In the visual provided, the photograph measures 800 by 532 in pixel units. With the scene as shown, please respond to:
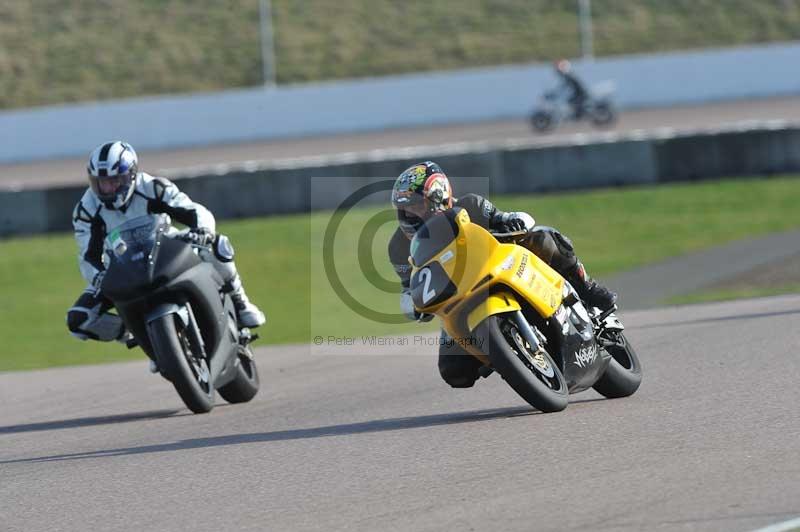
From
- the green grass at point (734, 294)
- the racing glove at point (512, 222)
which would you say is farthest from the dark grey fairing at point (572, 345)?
the green grass at point (734, 294)

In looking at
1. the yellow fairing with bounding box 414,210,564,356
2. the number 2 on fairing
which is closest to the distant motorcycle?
the yellow fairing with bounding box 414,210,564,356

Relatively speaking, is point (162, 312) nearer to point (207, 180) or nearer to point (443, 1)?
point (207, 180)

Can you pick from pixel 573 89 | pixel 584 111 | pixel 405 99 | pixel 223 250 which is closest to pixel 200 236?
pixel 223 250

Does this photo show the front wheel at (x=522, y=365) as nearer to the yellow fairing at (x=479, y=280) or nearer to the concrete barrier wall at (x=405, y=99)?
the yellow fairing at (x=479, y=280)

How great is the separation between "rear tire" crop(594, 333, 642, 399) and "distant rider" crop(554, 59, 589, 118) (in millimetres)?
21762

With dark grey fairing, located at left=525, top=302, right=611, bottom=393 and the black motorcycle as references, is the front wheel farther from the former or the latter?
the black motorcycle

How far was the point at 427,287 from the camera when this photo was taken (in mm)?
6469

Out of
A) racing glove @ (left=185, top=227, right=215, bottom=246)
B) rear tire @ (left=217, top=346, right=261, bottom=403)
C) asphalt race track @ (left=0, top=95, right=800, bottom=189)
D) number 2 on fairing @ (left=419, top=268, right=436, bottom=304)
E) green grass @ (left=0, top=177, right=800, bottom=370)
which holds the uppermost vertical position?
number 2 on fairing @ (left=419, top=268, right=436, bottom=304)

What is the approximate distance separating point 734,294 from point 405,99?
63.5 ft

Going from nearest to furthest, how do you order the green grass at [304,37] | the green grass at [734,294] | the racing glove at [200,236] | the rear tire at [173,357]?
the rear tire at [173,357], the racing glove at [200,236], the green grass at [734,294], the green grass at [304,37]

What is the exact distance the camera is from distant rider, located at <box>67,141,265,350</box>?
8102mm

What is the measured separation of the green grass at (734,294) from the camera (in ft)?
40.3

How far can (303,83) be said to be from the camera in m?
31.5

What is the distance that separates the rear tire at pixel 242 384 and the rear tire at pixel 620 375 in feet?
7.88
